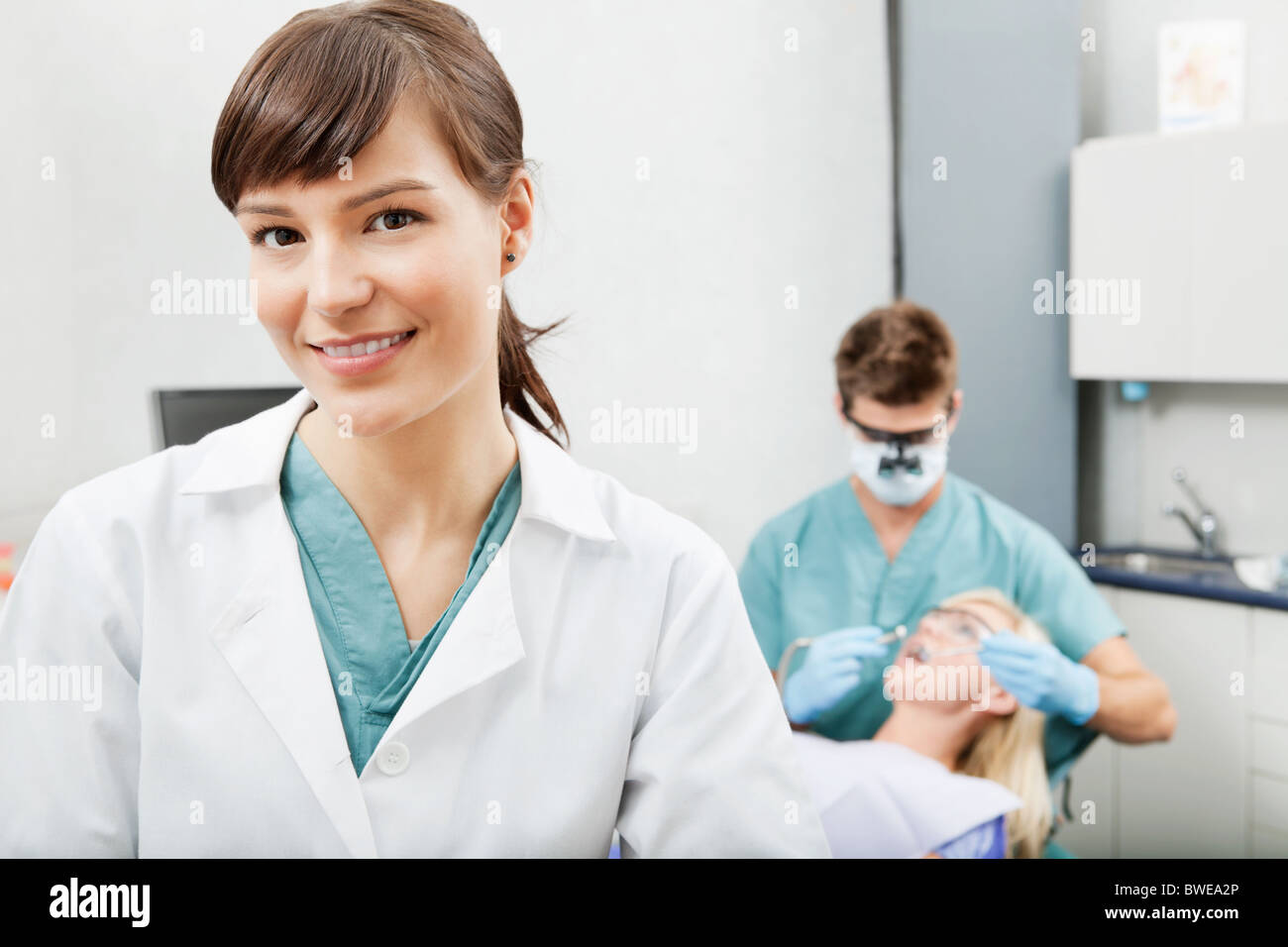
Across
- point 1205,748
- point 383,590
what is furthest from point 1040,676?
point 383,590

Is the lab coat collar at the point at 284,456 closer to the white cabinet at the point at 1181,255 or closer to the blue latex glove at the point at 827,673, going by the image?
the blue latex glove at the point at 827,673

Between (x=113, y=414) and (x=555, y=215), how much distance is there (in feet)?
2.21

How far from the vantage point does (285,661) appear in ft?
2.71

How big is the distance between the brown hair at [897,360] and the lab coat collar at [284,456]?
0.93 meters

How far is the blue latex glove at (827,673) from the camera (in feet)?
5.44

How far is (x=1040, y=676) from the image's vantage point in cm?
169

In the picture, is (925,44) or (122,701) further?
(925,44)

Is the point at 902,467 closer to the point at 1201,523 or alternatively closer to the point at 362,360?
the point at 1201,523

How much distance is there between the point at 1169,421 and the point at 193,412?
6.68 ft

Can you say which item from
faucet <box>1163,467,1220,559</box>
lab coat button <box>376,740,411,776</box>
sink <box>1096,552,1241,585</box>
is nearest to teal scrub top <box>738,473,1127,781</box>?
sink <box>1096,552,1241,585</box>

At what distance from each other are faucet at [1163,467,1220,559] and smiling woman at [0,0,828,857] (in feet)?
5.91

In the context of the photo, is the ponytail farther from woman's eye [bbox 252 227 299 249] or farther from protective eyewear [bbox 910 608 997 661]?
protective eyewear [bbox 910 608 997 661]

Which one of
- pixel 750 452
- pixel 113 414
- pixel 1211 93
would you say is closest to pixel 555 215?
pixel 750 452
